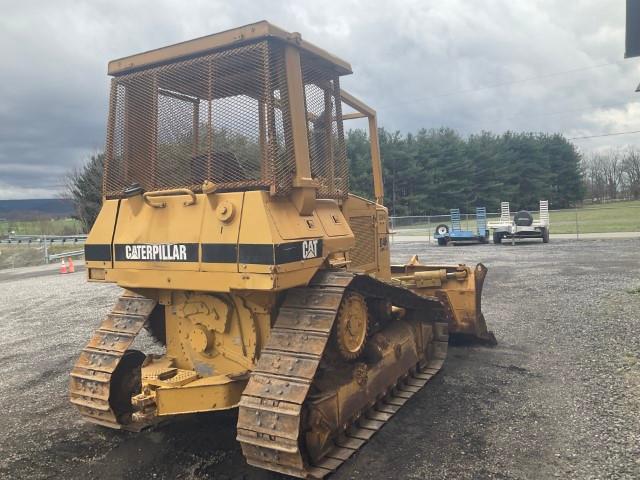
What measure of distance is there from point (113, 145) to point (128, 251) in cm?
111

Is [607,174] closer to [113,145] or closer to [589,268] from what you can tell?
[589,268]

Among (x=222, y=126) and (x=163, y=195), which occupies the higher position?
(x=222, y=126)

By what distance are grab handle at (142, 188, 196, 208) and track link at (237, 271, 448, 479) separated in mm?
1143

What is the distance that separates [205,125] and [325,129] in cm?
123

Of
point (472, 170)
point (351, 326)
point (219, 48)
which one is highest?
point (472, 170)

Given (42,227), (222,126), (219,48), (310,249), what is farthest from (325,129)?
(42,227)

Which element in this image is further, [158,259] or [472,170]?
[472,170]

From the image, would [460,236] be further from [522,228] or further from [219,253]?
[219,253]

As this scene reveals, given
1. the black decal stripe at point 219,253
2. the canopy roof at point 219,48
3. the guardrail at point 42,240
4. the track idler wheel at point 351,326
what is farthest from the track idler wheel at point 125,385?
the guardrail at point 42,240

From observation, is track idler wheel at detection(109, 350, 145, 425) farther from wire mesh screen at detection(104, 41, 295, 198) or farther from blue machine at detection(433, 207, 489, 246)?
blue machine at detection(433, 207, 489, 246)

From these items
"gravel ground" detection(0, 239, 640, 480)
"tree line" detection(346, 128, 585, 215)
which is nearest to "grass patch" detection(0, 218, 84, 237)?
"tree line" detection(346, 128, 585, 215)

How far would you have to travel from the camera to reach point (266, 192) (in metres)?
4.18

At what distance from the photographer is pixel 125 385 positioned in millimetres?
4957

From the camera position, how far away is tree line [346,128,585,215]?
51344 millimetres
